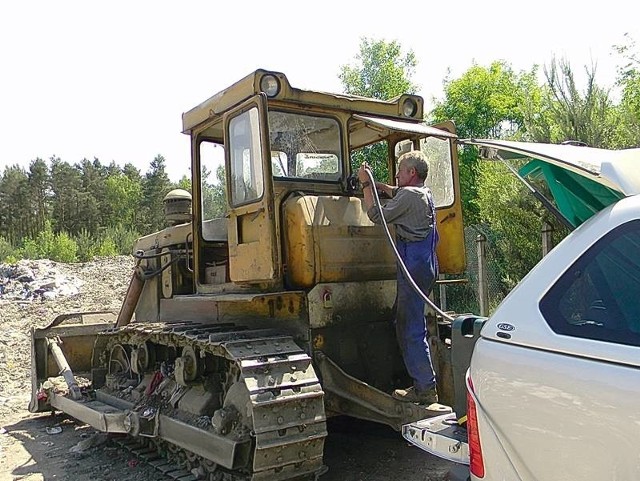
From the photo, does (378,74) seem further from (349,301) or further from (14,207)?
(14,207)

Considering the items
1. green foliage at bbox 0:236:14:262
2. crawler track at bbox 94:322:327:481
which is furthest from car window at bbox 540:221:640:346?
green foliage at bbox 0:236:14:262

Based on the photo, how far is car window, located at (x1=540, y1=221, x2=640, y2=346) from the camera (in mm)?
2236

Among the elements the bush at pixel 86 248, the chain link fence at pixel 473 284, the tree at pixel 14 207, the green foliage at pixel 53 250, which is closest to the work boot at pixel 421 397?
the chain link fence at pixel 473 284

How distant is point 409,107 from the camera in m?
5.97

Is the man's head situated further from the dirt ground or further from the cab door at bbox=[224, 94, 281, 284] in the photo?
the dirt ground

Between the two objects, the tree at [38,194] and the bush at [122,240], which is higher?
the tree at [38,194]

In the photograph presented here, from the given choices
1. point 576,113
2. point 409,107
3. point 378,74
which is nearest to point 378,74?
point 378,74

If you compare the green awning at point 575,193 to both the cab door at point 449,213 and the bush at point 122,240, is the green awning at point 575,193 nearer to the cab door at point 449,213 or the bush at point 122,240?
the cab door at point 449,213

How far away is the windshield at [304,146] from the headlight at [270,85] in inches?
11.4

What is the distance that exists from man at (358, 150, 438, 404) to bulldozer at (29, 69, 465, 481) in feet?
0.70

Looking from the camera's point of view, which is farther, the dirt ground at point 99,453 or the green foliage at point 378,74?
the green foliage at point 378,74

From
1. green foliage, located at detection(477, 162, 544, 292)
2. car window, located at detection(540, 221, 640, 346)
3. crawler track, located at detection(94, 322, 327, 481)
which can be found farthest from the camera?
green foliage, located at detection(477, 162, 544, 292)

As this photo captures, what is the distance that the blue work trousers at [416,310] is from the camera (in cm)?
481

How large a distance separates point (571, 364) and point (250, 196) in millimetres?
3368
